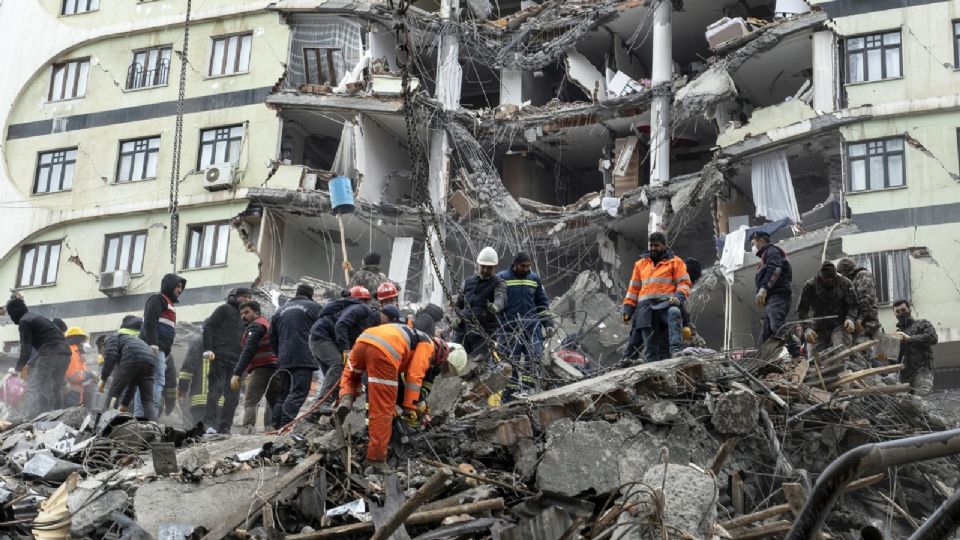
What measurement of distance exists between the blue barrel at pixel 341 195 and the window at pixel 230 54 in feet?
16.2

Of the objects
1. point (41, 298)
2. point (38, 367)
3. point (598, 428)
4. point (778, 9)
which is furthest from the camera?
point (41, 298)

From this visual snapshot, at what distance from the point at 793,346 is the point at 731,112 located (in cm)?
1675

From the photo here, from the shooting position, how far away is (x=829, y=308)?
1483cm

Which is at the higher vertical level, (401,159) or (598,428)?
(401,159)

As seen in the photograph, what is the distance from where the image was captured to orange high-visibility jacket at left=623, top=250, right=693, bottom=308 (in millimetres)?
13680

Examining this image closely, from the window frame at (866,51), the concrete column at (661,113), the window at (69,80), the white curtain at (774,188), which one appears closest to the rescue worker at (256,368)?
the white curtain at (774,188)

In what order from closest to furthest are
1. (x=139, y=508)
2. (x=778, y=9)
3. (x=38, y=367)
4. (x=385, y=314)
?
(x=139, y=508), (x=385, y=314), (x=38, y=367), (x=778, y=9)

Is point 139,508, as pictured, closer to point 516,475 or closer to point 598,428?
point 516,475

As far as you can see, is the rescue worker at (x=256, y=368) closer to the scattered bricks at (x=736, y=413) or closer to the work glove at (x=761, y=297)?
the scattered bricks at (x=736, y=413)

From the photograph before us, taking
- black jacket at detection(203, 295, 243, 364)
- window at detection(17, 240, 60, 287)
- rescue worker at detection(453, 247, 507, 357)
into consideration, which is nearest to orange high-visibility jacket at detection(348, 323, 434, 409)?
rescue worker at detection(453, 247, 507, 357)

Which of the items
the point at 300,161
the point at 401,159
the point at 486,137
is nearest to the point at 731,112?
the point at 486,137

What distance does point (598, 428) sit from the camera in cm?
1111

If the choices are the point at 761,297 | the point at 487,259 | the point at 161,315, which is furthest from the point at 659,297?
the point at 161,315

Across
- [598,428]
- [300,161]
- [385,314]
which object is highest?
[300,161]
